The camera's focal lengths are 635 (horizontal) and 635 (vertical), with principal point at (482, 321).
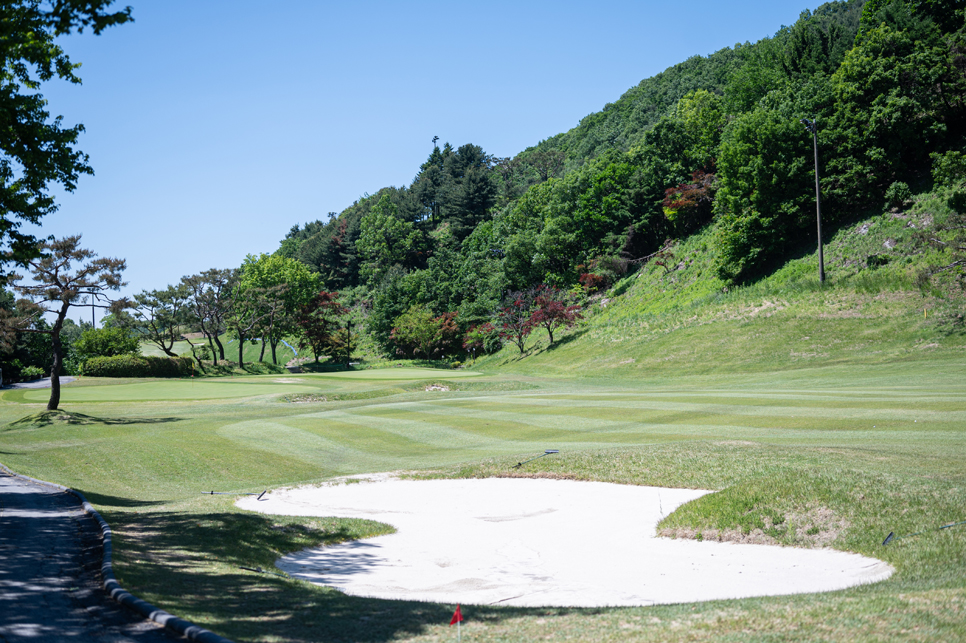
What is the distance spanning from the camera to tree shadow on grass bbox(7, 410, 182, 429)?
96.2ft

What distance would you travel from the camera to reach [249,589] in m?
7.98

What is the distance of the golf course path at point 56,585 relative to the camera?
19.7 feet

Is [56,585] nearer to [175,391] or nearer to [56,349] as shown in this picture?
[56,349]

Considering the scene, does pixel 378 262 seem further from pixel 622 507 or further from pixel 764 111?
pixel 622 507

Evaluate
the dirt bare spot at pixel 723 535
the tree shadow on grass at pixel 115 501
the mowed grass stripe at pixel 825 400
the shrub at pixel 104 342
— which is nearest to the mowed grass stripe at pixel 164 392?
the mowed grass stripe at pixel 825 400

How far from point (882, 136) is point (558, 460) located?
4435cm

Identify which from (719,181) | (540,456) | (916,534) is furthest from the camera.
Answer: (719,181)

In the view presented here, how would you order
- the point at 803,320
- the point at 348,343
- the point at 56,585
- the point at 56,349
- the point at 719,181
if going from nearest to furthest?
the point at 56,585
the point at 56,349
the point at 803,320
the point at 719,181
the point at 348,343

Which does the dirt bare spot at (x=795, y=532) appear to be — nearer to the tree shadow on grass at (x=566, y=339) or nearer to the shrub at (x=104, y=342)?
the tree shadow on grass at (x=566, y=339)

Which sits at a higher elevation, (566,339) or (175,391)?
(566,339)

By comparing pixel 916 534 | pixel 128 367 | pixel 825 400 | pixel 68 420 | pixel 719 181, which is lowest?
pixel 825 400

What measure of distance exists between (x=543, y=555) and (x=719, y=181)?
196 feet

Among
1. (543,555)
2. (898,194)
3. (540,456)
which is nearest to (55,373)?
(540,456)

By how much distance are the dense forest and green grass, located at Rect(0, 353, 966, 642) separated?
21.3 meters
